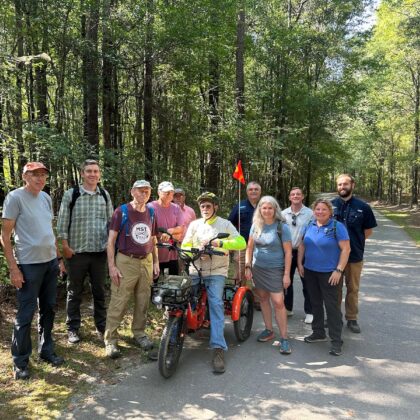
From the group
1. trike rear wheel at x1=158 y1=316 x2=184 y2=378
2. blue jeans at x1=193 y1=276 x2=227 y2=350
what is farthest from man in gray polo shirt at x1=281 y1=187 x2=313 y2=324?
trike rear wheel at x1=158 y1=316 x2=184 y2=378

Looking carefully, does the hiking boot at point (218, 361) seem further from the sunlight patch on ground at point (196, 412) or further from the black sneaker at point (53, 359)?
the black sneaker at point (53, 359)

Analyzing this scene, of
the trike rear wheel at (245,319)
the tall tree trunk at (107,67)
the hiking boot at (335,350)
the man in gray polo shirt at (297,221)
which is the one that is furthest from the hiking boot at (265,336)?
the tall tree trunk at (107,67)

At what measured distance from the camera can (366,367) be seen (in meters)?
4.11

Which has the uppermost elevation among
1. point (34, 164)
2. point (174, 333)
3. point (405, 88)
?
point (405, 88)

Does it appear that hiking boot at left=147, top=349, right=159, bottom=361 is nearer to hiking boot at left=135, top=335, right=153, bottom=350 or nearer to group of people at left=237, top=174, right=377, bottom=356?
hiking boot at left=135, top=335, right=153, bottom=350

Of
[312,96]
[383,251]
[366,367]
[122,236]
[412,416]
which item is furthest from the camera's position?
[312,96]

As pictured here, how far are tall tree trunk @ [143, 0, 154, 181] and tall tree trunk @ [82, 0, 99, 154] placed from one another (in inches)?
47.5

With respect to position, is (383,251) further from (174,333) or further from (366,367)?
(174,333)

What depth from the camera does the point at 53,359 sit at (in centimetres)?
409

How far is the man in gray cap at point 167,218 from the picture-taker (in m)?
5.34

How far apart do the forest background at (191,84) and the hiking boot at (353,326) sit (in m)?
4.57

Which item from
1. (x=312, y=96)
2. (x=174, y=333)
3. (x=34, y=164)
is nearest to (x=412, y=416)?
(x=174, y=333)

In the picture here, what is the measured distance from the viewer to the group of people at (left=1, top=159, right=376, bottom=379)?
392 cm

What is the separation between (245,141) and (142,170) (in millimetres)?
4892
